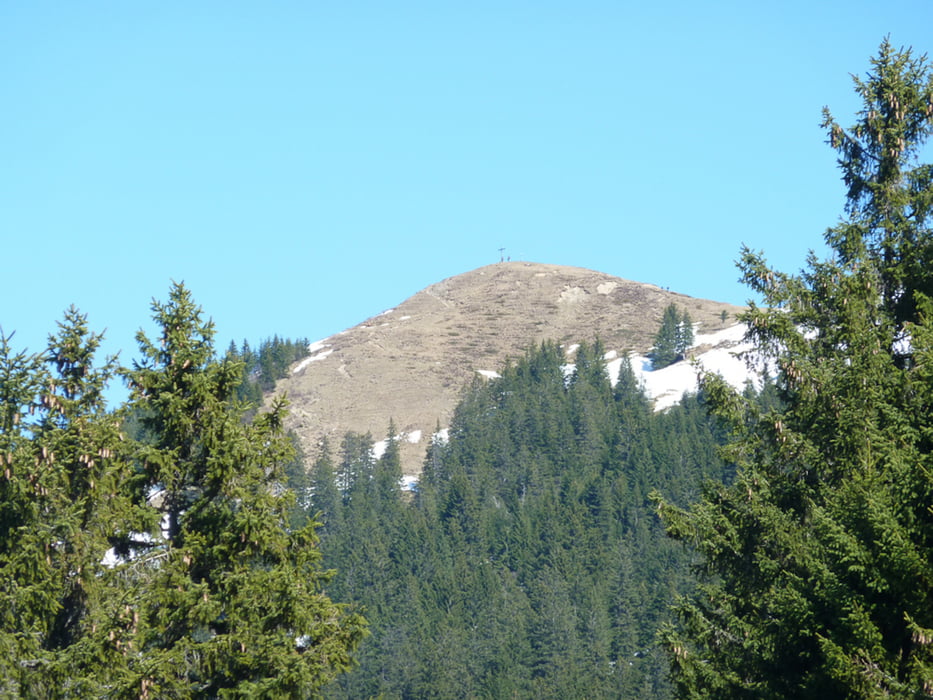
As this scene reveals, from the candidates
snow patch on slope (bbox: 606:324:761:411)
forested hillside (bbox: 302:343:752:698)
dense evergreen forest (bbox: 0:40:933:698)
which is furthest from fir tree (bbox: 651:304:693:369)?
dense evergreen forest (bbox: 0:40:933:698)

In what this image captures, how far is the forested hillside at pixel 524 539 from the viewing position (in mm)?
102062

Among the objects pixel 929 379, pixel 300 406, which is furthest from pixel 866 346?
pixel 300 406

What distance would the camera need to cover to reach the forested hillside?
10206cm

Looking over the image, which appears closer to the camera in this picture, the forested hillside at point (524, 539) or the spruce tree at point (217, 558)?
the spruce tree at point (217, 558)

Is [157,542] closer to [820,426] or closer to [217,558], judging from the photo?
[217,558]

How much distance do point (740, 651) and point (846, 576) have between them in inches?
232

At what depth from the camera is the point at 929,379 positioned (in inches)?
609

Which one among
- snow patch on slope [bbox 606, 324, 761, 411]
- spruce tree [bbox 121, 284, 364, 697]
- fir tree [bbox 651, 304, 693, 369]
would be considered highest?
fir tree [bbox 651, 304, 693, 369]

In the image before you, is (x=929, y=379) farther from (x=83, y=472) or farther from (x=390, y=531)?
(x=390, y=531)

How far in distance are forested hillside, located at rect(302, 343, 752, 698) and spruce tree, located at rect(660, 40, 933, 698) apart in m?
59.1

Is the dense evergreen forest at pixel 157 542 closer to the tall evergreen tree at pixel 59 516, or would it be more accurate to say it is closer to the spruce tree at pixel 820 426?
the tall evergreen tree at pixel 59 516

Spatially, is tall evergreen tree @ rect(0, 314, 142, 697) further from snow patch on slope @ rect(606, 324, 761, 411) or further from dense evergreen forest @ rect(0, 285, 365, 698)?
snow patch on slope @ rect(606, 324, 761, 411)

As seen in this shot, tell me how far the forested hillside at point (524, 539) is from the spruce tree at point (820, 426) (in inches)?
2325

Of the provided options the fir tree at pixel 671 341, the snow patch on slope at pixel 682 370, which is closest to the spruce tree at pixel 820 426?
the snow patch on slope at pixel 682 370
